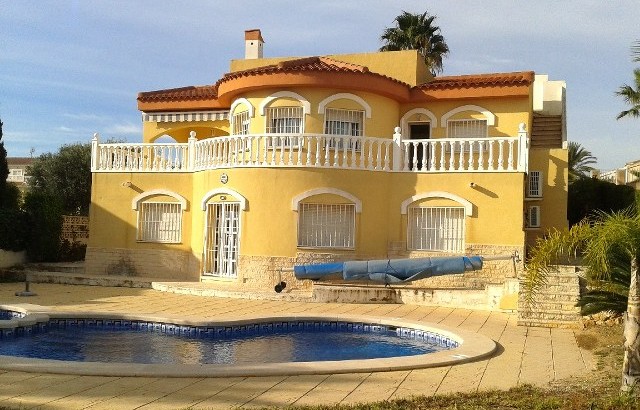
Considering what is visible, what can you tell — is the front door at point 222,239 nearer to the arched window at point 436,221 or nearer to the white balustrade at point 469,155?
the arched window at point 436,221

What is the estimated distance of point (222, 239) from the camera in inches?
820

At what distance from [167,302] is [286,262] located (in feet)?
12.8

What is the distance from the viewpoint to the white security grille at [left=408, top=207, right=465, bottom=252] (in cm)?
1966

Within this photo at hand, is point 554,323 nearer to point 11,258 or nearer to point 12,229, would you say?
point 11,258

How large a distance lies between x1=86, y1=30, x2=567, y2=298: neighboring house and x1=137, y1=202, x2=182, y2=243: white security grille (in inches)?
1.6

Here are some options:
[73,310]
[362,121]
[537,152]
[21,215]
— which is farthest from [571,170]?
[73,310]

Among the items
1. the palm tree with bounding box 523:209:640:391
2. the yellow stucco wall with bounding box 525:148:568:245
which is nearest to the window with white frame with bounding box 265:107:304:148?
the yellow stucco wall with bounding box 525:148:568:245

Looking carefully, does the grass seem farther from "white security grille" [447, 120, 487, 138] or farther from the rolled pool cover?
"white security grille" [447, 120, 487, 138]

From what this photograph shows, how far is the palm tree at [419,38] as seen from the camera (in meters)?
36.8

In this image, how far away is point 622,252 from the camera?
8797mm

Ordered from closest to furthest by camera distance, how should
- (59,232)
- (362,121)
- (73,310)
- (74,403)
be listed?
(74,403) < (73,310) < (362,121) < (59,232)

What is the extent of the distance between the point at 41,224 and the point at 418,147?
1406cm

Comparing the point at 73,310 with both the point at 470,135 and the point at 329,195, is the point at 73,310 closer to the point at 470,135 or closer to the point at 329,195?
the point at 329,195

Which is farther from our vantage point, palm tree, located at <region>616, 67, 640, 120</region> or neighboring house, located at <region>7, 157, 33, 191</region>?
neighboring house, located at <region>7, 157, 33, 191</region>
